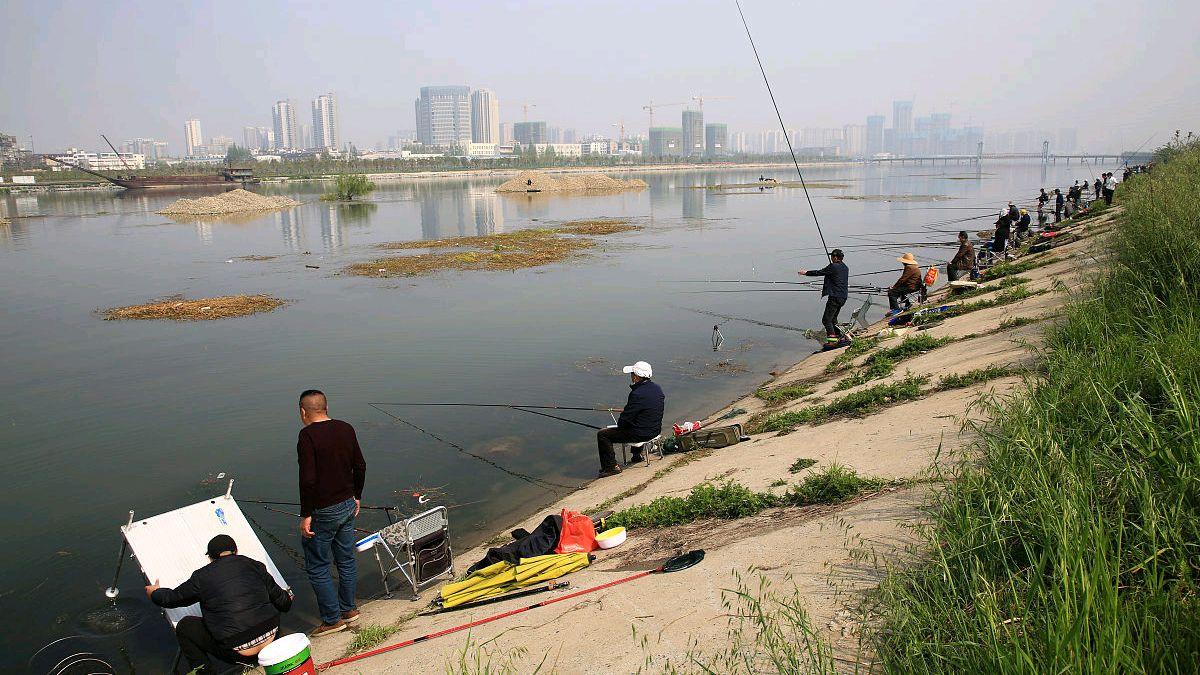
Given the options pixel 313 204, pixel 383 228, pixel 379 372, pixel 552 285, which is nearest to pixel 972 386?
pixel 379 372

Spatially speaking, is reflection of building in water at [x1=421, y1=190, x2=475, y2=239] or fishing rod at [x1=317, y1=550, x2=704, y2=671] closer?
fishing rod at [x1=317, y1=550, x2=704, y2=671]

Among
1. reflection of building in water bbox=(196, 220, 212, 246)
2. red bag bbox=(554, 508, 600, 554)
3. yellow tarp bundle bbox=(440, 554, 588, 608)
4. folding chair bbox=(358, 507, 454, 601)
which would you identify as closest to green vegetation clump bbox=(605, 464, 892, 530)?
red bag bbox=(554, 508, 600, 554)

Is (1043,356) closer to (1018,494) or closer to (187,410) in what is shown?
(1018,494)

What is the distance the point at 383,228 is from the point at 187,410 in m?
35.4

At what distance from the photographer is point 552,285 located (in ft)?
81.5

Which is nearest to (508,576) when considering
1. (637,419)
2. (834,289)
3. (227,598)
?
(227,598)

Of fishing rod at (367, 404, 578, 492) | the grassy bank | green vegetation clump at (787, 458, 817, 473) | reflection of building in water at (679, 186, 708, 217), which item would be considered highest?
reflection of building in water at (679, 186, 708, 217)

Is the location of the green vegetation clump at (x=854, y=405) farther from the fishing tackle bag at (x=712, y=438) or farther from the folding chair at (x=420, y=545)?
the folding chair at (x=420, y=545)

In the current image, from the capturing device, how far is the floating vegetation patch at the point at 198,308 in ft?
67.7

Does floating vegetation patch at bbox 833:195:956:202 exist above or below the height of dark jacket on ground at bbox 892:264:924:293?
above

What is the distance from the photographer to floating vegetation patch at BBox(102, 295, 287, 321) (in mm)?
20641

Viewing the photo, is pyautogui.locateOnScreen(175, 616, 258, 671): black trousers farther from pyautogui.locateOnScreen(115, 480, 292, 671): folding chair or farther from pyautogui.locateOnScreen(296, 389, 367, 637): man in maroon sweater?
pyautogui.locateOnScreen(296, 389, 367, 637): man in maroon sweater

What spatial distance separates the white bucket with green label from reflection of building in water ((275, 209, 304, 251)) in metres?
35.2

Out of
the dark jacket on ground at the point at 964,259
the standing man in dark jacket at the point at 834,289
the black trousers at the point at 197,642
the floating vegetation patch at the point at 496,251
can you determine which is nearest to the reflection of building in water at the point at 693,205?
the floating vegetation patch at the point at 496,251
